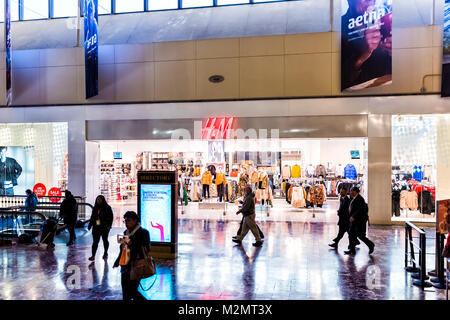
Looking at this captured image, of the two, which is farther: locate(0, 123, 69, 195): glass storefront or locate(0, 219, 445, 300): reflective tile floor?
locate(0, 123, 69, 195): glass storefront

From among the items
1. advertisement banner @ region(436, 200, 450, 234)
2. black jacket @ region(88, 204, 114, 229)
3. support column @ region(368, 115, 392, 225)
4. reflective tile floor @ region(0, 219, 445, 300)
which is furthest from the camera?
support column @ region(368, 115, 392, 225)

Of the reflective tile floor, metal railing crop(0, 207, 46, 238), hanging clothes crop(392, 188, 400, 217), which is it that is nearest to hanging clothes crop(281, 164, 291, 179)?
hanging clothes crop(392, 188, 400, 217)

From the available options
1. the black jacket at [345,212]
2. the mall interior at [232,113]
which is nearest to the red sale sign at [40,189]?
the mall interior at [232,113]

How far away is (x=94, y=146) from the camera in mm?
16344

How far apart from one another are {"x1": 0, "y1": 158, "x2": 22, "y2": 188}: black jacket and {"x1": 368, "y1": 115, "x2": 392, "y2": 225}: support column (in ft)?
49.0

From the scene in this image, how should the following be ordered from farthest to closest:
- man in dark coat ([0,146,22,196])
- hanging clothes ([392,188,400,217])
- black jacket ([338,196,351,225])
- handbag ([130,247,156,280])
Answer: man in dark coat ([0,146,22,196])
hanging clothes ([392,188,400,217])
black jacket ([338,196,351,225])
handbag ([130,247,156,280])

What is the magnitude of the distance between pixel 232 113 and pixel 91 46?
18.5 feet

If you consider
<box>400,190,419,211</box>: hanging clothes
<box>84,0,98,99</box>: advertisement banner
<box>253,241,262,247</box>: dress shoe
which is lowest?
<box>253,241,262,247</box>: dress shoe

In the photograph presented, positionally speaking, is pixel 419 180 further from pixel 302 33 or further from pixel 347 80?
pixel 302 33

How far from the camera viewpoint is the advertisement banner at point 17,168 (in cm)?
1772

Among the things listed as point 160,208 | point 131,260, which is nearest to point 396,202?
point 160,208

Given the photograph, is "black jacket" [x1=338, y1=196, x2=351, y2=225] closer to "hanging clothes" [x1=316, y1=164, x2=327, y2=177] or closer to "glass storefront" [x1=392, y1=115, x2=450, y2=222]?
"glass storefront" [x1=392, y1=115, x2=450, y2=222]

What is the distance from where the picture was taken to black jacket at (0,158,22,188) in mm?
17672
